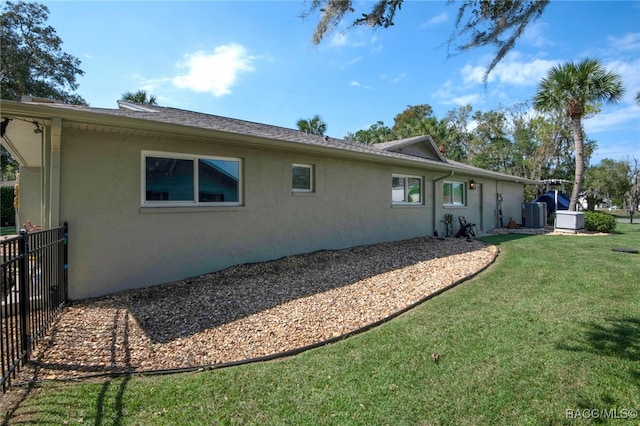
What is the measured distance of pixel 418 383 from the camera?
2982 millimetres

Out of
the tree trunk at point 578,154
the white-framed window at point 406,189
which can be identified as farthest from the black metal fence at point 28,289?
the tree trunk at point 578,154

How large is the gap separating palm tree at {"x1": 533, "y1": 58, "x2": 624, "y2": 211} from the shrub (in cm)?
92

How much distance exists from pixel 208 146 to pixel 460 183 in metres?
10.9

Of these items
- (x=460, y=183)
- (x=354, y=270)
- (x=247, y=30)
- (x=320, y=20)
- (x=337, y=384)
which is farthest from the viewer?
(x=460, y=183)

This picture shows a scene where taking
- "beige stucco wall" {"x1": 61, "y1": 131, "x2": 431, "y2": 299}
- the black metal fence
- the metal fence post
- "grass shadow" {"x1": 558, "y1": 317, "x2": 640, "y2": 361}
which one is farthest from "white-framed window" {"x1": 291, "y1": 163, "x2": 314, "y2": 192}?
"grass shadow" {"x1": 558, "y1": 317, "x2": 640, "y2": 361}

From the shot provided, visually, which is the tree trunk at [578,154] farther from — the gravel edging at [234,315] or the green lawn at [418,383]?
the green lawn at [418,383]

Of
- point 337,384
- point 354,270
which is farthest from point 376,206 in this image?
point 337,384

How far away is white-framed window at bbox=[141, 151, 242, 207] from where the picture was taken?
5.87 metres

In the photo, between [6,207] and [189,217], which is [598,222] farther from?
[6,207]

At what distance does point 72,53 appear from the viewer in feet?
72.9

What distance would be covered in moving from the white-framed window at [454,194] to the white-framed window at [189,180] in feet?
29.1

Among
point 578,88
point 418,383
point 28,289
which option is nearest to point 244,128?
point 28,289

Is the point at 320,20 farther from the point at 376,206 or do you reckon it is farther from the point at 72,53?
the point at 72,53

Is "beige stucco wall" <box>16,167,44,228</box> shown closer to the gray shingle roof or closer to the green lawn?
the gray shingle roof
